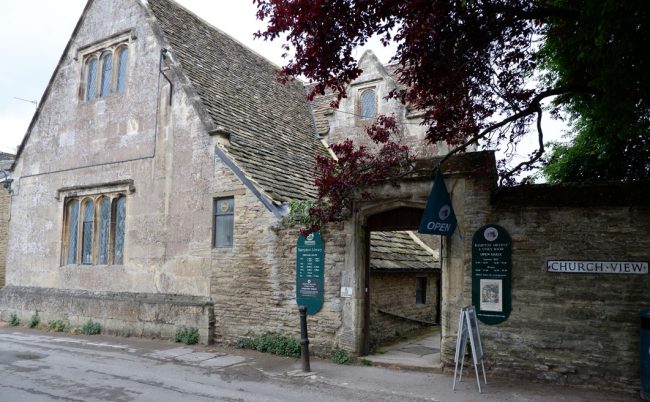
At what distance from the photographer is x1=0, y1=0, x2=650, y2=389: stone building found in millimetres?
8289

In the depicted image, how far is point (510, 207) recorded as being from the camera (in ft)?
29.0

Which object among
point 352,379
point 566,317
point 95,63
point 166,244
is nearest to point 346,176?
point 352,379

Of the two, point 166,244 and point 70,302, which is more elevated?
point 166,244

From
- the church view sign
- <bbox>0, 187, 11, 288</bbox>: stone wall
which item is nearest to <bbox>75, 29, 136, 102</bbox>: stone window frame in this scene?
<bbox>0, 187, 11, 288</bbox>: stone wall

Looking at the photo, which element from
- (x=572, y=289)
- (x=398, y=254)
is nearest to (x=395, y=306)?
(x=398, y=254)

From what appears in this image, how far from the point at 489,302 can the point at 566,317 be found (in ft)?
3.85

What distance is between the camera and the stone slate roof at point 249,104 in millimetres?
13078

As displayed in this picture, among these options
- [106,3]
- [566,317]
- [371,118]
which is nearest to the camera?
[566,317]

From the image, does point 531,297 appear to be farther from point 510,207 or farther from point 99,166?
point 99,166

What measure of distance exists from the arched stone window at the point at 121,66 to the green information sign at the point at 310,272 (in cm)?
847

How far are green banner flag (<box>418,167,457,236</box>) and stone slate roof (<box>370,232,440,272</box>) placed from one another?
10.8 ft

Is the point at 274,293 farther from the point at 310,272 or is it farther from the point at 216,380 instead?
the point at 216,380

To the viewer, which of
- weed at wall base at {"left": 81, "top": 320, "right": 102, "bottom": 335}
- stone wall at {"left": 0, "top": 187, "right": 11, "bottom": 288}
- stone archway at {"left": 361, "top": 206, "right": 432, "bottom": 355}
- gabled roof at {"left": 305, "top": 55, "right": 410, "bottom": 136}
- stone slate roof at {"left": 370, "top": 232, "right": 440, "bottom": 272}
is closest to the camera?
stone archway at {"left": 361, "top": 206, "right": 432, "bottom": 355}

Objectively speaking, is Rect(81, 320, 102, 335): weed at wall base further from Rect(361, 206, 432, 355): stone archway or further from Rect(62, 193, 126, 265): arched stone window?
Rect(361, 206, 432, 355): stone archway
